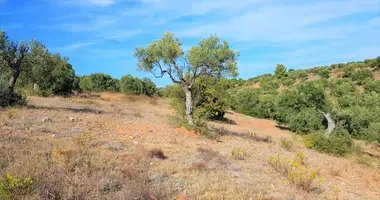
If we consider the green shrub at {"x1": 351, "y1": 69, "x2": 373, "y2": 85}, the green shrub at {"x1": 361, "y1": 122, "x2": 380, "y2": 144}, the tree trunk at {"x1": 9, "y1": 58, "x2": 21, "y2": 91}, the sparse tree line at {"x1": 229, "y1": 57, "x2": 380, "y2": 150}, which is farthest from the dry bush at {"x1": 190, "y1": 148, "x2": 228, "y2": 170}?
the green shrub at {"x1": 351, "y1": 69, "x2": 373, "y2": 85}

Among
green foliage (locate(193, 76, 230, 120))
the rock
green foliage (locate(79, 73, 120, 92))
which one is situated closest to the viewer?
the rock

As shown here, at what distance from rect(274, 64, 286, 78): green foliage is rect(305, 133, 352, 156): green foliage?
167 ft

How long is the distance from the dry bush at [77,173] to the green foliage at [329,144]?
11.5 m

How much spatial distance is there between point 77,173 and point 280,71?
66970 millimetres

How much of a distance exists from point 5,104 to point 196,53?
9063 millimetres

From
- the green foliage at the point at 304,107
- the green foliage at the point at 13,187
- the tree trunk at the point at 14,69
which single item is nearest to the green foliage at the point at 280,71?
the green foliage at the point at 304,107

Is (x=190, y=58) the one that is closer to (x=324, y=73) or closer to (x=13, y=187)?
(x=13, y=187)

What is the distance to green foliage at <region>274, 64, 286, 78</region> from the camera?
68844 millimetres

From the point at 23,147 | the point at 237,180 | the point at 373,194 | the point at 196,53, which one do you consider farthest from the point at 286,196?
the point at 196,53

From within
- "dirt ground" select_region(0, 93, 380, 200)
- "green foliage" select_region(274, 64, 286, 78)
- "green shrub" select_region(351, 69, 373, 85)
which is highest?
"green foliage" select_region(274, 64, 286, 78)

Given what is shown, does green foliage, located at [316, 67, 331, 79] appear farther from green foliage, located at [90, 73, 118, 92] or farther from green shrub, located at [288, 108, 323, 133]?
green shrub, located at [288, 108, 323, 133]

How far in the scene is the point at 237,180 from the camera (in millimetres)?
8453

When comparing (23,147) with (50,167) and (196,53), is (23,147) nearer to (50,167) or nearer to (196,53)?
(50,167)

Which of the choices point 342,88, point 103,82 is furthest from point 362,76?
point 103,82
